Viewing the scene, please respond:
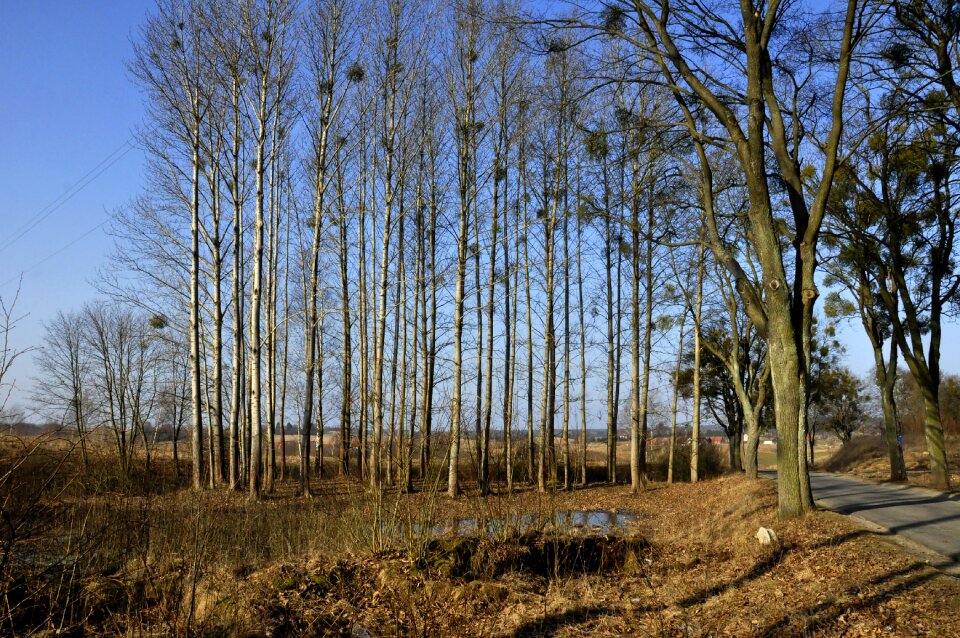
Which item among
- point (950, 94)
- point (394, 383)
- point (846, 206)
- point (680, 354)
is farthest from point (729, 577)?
point (680, 354)

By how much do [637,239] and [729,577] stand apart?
15.9 m

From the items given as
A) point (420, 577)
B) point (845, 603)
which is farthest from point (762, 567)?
point (420, 577)

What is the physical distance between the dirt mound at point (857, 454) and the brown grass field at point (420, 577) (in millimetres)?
31023

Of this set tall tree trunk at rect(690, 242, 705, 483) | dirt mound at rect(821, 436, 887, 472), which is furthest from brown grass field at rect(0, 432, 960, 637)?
dirt mound at rect(821, 436, 887, 472)

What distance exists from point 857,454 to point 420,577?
3844cm

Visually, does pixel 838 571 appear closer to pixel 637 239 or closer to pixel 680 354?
pixel 637 239

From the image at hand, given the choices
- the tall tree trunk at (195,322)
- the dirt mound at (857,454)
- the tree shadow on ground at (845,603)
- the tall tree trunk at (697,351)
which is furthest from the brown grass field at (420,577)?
the dirt mound at (857,454)

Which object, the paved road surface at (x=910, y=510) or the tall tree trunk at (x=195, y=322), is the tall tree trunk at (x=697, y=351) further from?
the tall tree trunk at (x=195, y=322)

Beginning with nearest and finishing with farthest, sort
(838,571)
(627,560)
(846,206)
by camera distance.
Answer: (838,571)
(627,560)
(846,206)

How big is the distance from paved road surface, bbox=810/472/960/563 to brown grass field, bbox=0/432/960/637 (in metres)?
0.83

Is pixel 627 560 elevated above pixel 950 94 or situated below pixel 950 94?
below

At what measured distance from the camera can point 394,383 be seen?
24.1 meters

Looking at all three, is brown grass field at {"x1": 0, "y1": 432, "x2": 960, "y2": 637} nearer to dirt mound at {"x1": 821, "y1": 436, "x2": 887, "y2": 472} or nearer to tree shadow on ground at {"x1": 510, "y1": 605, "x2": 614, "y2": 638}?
tree shadow on ground at {"x1": 510, "y1": 605, "x2": 614, "y2": 638}

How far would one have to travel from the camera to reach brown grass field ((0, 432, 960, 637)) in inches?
219
